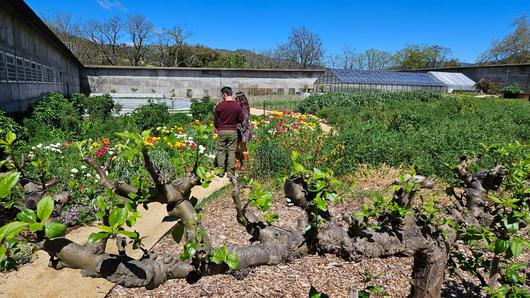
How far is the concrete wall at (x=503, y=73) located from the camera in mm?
33344

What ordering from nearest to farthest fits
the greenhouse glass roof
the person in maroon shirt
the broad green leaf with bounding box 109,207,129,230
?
the broad green leaf with bounding box 109,207,129,230, the person in maroon shirt, the greenhouse glass roof

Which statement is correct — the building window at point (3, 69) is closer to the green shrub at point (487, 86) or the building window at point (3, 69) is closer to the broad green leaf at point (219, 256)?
the broad green leaf at point (219, 256)

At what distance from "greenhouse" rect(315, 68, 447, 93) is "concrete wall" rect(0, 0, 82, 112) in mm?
18529

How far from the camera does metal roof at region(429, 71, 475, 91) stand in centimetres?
3597

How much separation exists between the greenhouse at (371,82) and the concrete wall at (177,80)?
3485mm

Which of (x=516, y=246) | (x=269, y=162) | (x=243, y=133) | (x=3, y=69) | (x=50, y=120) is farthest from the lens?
(x=50, y=120)

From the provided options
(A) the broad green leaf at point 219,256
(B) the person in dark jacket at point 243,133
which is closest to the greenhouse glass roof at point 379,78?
(B) the person in dark jacket at point 243,133

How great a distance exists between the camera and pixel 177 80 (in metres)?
25.0

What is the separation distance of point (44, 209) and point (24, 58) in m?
12.5

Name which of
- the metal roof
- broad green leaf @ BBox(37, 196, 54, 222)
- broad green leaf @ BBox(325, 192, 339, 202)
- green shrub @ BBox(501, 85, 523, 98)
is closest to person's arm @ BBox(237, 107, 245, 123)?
broad green leaf @ BBox(325, 192, 339, 202)

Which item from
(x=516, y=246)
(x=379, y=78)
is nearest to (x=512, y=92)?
(x=379, y=78)

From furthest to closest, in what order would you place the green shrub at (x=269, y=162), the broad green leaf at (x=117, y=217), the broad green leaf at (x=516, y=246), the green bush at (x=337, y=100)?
1. the green bush at (x=337, y=100)
2. the green shrub at (x=269, y=162)
3. the broad green leaf at (x=516, y=246)
4. the broad green leaf at (x=117, y=217)

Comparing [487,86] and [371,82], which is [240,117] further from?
[487,86]

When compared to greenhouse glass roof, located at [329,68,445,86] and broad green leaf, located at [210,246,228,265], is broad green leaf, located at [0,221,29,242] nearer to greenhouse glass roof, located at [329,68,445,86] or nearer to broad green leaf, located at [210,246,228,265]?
broad green leaf, located at [210,246,228,265]
